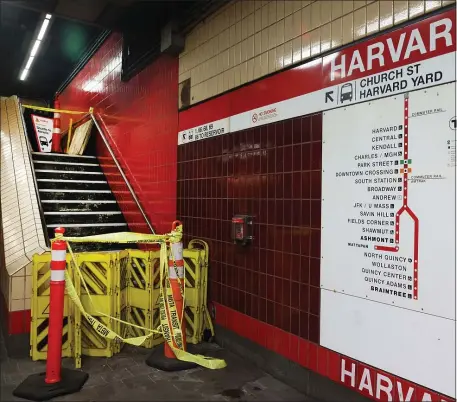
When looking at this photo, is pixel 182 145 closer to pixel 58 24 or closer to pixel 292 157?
pixel 292 157

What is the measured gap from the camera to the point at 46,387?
3477 mm

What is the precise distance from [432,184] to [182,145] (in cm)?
356

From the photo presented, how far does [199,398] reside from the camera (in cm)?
349

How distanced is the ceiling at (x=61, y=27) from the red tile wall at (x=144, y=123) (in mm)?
646

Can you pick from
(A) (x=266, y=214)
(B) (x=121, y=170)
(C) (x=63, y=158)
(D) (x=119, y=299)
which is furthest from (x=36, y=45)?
(A) (x=266, y=214)

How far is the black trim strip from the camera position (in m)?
8.91

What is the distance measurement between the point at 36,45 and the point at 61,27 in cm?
144

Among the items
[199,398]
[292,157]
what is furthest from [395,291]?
[199,398]

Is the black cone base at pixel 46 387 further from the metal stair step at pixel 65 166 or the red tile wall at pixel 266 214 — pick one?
the metal stair step at pixel 65 166

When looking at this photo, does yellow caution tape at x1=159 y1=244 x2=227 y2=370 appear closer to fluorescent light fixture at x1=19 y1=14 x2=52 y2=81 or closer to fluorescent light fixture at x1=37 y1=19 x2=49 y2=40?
fluorescent light fixture at x1=19 y1=14 x2=52 y2=81

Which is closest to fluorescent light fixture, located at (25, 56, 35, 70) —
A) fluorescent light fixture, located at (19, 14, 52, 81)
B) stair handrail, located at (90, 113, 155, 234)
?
fluorescent light fixture, located at (19, 14, 52, 81)

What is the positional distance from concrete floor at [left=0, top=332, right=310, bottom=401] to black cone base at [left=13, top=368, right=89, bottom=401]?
54 mm

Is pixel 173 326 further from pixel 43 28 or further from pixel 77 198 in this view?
pixel 43 28

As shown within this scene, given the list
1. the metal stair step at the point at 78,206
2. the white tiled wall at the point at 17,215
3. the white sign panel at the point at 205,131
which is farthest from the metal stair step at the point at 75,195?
the white sign panel at the point at 205,131
